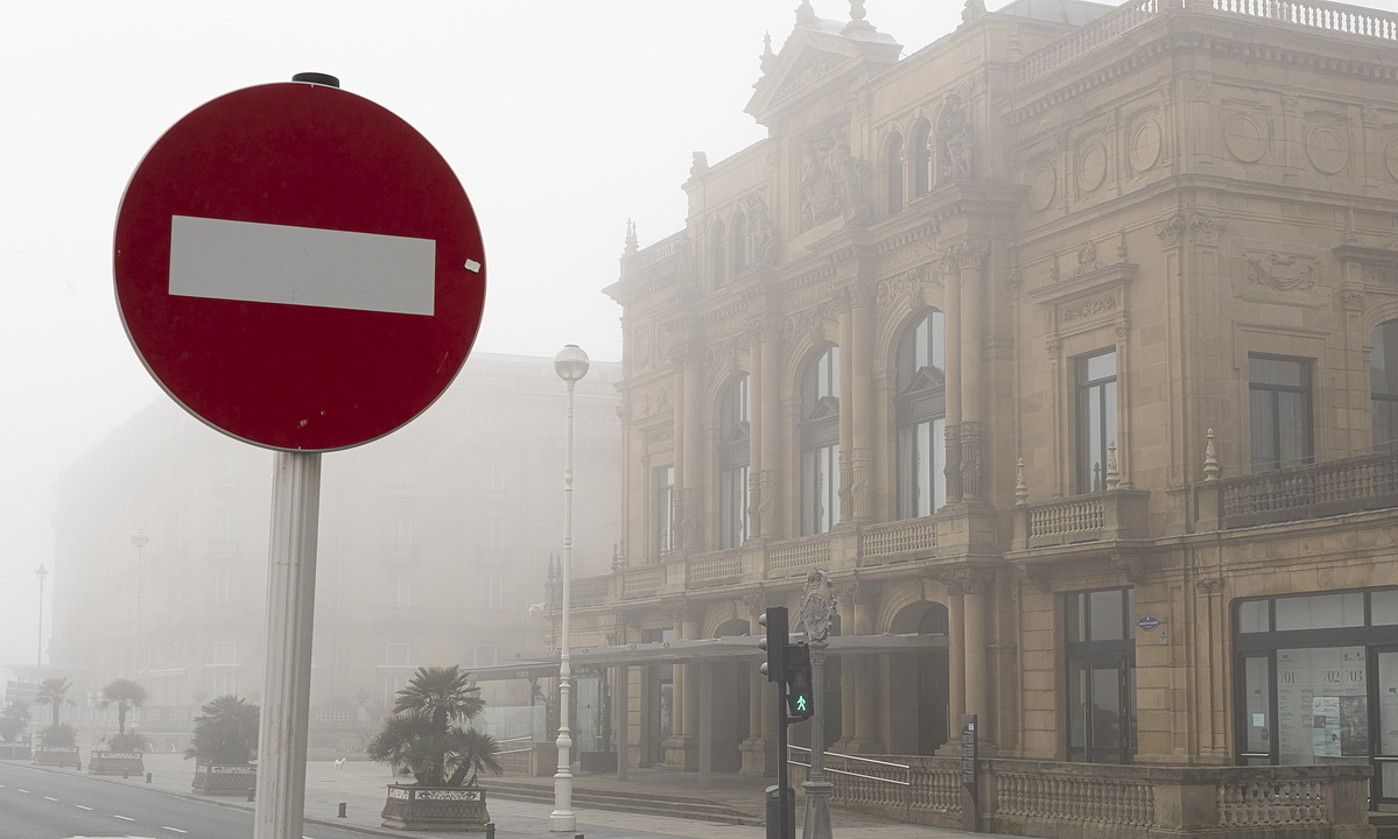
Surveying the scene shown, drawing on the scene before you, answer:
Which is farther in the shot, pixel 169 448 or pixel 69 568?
pixel 69 568

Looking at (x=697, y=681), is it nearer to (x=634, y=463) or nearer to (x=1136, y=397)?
(x=634, y=463)

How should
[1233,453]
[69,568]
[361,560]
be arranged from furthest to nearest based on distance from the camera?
[69,568] < [361,560] < [1233,453]

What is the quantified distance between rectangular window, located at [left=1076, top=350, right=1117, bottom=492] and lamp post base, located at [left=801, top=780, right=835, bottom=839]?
47.5ft

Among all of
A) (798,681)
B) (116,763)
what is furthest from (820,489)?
(116,763)

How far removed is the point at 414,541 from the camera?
10425 cm

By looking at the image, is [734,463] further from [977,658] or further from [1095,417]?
[1095,417]

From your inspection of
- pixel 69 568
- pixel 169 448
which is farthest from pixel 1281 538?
pixel 69 568

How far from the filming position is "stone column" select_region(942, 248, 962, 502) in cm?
4291

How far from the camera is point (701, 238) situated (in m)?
57.5

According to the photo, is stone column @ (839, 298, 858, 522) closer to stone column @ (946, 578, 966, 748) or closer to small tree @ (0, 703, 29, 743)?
stone column @ (946, 578, 966, 748)

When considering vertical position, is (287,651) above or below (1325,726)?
above

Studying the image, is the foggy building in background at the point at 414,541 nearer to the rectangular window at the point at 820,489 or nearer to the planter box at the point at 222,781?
the planter box at the point at 222,781

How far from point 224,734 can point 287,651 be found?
172ft

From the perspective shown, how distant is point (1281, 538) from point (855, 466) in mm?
14758
